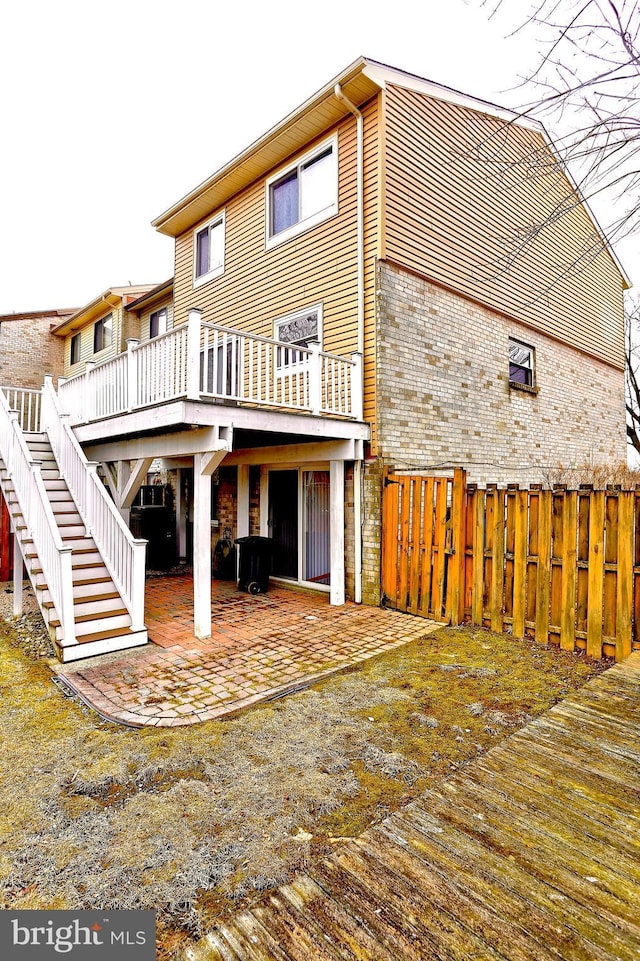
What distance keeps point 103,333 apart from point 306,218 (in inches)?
472

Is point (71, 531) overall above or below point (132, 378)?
below

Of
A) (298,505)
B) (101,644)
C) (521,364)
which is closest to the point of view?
(101,644)

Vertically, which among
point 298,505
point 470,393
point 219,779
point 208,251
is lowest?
point 219,779

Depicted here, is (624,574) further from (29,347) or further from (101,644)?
(29,347)

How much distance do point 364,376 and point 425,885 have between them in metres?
6.58

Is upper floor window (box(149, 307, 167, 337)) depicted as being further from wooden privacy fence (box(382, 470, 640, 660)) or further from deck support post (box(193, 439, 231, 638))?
wooden privacy fence (box(382, 470, 640, 660))

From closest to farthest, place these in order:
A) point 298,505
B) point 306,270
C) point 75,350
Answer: point 306,270 → point 298,505 → point 75,350

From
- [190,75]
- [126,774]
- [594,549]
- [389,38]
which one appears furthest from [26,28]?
[594,549]

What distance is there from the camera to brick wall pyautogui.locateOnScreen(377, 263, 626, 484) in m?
7.67

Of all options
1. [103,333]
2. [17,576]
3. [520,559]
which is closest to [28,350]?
[103,333]

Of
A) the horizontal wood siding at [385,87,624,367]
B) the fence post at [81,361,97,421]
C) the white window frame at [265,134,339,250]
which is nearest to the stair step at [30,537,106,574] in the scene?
the fence post at [81,361,97,421]

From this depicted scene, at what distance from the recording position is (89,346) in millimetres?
18625

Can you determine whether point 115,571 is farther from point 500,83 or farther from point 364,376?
point 500,83

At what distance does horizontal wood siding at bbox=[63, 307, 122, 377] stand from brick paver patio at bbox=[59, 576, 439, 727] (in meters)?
11.7
